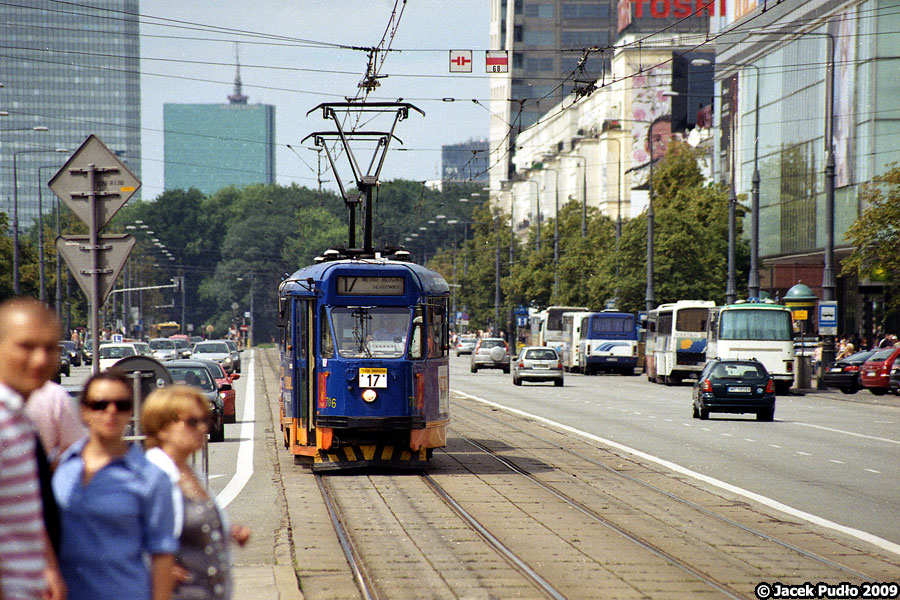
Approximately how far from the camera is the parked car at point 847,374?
44.2m

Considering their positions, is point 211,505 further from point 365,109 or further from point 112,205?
point 365,109

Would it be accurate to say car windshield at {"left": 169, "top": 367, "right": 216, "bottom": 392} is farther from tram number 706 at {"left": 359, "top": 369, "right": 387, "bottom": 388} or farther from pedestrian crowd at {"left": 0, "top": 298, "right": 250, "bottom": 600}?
pedestrian crowd at {"left": 0, "top": 298, "right": 250, "bottom": 600}

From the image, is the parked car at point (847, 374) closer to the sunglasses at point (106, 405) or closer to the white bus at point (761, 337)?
the white bus at point (761, 337)

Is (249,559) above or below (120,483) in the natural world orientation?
below

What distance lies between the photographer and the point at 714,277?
63.4 m

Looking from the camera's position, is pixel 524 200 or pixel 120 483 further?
pixel 524 200

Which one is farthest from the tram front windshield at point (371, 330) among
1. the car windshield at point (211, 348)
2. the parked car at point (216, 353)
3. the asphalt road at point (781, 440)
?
the car windshield at point (211, 348)

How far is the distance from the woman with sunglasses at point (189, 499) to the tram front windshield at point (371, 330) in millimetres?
12428

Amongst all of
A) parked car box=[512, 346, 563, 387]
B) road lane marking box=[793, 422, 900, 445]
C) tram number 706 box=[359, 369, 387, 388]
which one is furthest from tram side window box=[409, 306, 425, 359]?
parked car box=[512, 346, 563, 387]

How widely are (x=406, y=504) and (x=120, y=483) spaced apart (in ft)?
32.8

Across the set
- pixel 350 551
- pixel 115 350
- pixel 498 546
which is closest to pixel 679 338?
pixel 115 350

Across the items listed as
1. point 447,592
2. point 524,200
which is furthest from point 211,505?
point 524,200

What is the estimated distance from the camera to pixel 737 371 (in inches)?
1193

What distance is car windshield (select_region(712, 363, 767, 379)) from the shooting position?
99.1 ft
